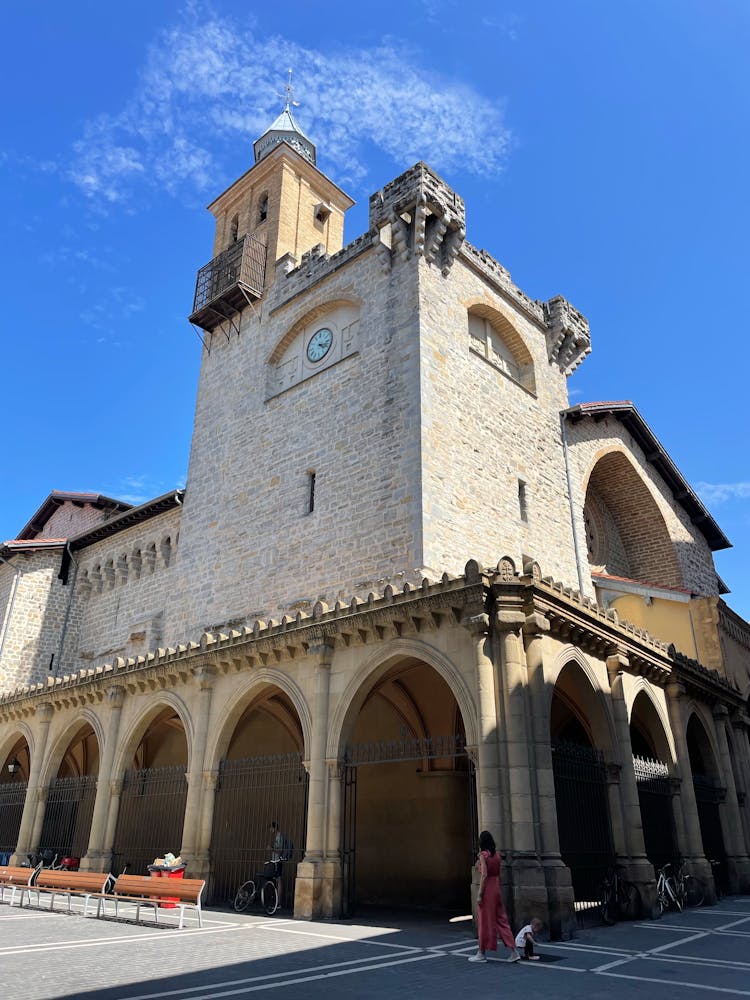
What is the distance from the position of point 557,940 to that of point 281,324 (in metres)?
16.7

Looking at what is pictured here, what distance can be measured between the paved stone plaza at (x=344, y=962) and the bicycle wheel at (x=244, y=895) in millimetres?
1570

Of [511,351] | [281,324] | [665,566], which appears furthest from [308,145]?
[665,566]

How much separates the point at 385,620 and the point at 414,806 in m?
5.29

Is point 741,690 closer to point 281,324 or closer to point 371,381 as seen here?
point 371,381

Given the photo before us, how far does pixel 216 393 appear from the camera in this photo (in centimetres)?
2217

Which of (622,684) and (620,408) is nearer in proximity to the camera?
(622,684)

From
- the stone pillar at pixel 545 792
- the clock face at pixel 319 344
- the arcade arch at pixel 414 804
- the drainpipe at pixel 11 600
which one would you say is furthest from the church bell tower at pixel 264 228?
the stone pillar at pixel 545 792

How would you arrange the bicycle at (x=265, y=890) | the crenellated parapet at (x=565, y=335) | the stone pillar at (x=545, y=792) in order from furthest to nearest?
the crenellated parapet at (x=565, y=335) → the bicycle at (x=265, y=890) → the stone pillar at (x=545, y=792)

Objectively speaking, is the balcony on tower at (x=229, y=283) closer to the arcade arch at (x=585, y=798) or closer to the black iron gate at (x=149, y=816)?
the black iron gate at (x=149, y=816)

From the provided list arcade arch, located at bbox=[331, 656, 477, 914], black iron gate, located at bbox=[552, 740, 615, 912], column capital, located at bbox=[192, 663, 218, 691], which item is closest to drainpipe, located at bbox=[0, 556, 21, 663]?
column capital, located at bbox=[192, 663, 218, 691]

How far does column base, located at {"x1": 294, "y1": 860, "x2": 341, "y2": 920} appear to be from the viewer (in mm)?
10328

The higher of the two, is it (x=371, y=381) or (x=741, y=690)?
(x=371, y=381)

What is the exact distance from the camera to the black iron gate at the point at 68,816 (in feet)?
55.4

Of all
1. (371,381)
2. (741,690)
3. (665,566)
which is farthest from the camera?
(665,566)
